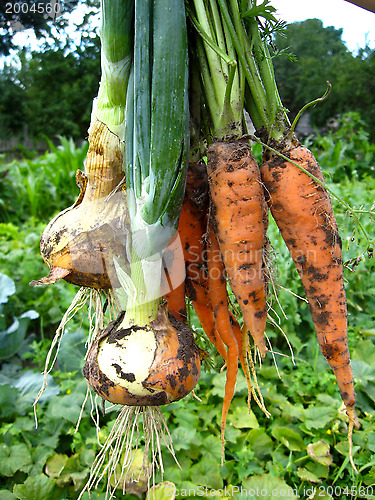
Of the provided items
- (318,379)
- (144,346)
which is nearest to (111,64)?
(144,346)

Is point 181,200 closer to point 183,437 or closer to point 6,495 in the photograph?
point 183,437

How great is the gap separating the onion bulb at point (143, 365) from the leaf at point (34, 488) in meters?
0.77

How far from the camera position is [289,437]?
158cm

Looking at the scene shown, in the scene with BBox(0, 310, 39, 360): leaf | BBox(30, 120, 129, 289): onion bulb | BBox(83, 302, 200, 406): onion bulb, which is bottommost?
BBox(0, 310, 39, 360): leaf

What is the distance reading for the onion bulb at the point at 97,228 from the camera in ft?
2.72

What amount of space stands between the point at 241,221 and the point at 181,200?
0.19 metres

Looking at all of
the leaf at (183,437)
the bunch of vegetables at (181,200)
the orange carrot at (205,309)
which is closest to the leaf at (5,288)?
the leaf at (183,437)

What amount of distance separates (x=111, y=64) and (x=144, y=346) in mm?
558

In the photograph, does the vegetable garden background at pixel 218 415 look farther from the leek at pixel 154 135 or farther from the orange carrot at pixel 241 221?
the leek at pixel 154 135

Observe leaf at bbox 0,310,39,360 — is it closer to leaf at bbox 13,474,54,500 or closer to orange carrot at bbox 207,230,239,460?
leaf at bbox 13,474,54,500

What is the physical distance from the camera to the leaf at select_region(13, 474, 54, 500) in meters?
1.28

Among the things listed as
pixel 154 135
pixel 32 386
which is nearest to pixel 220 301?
pixel 154 135

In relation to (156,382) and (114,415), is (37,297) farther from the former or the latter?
(156,382)

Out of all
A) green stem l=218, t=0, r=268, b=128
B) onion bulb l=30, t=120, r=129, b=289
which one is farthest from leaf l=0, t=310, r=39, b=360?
green stem l=218, t=0, r=268, b=128
